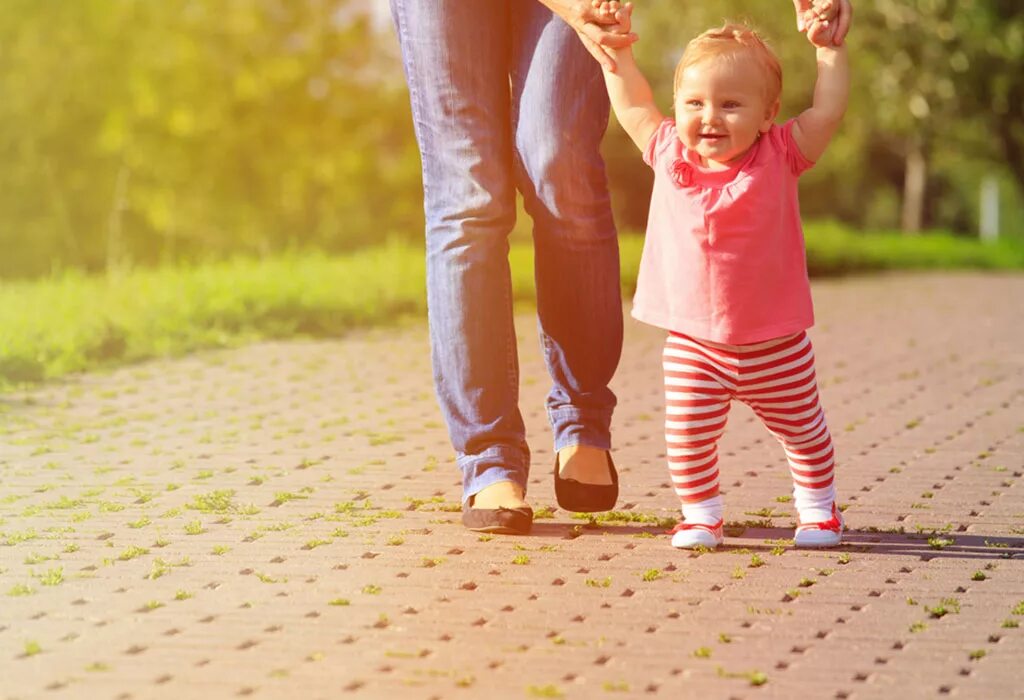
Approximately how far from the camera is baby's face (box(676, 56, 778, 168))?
156 inches

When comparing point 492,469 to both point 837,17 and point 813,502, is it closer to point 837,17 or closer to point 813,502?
point 813,502

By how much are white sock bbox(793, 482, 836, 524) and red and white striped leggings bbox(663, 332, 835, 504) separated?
135mm

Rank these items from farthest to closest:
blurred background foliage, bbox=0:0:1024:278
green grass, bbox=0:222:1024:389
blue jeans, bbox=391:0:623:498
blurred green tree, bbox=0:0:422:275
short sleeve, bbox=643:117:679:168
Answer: blurred green tree, bbox=0:0:422:275 → blurred background foliage, bbox=0:0:1024:278 → green grass, bbox=0:222:1024:389 → blue jeans, bbox=391:0:623:498 → short sleeve, bbox=643:117:679:168

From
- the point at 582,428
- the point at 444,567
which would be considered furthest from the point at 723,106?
the point at 444,567

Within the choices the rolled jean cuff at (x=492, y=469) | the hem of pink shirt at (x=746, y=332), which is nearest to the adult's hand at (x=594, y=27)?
the hem of pink shirt at (x=746, y=332)

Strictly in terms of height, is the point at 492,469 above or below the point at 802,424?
below

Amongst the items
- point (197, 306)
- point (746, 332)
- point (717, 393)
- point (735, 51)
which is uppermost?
point (735, 51)

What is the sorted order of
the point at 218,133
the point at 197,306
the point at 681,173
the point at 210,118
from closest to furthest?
1. the point at 681,173
2. the point at 197,306
3. the point at 210,118
4. the point at 218,133

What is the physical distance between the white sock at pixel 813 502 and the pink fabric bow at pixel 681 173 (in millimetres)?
800

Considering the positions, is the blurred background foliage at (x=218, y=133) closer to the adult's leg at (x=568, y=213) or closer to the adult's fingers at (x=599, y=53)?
the adult's leg at (x=568, y=213)

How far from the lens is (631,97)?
13.6 ft

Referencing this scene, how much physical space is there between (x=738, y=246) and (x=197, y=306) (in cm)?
Answer: 631

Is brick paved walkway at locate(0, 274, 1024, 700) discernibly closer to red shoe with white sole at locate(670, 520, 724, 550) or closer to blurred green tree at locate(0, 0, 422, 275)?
red shoe with white sole at locate(670, 520, 724, 550)

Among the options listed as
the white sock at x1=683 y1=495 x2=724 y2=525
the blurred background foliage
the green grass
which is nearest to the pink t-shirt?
the white sock at x1=683 y1=495 x2=724 y2=525
